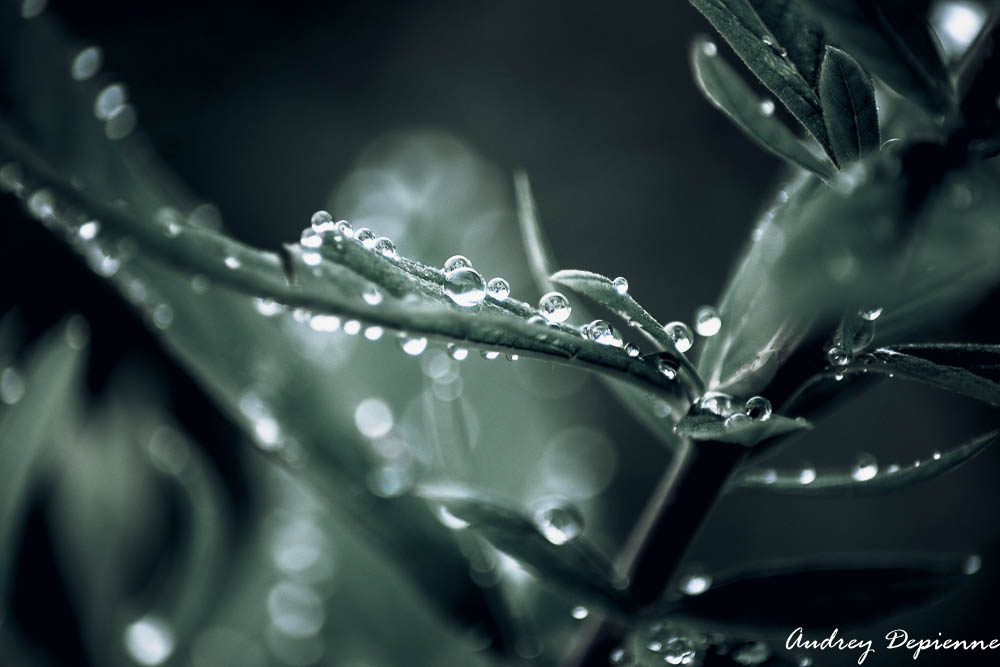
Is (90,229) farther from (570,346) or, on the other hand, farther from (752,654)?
(752,654)

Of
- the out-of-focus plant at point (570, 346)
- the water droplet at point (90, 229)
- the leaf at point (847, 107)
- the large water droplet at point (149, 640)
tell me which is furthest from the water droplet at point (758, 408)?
the large water droplet at point (149, 640)

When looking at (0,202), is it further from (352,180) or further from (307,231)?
(307,231)

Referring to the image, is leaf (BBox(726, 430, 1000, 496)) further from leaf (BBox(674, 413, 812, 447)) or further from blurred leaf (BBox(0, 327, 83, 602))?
blurred leaf (BBox(0, 327, 83, 602))

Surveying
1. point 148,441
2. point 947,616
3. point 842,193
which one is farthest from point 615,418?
point 842,193

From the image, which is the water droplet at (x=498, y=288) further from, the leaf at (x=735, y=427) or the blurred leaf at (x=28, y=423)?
the blurred leaf at (x=28, y=423)

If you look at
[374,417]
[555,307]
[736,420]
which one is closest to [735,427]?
[736,420]
